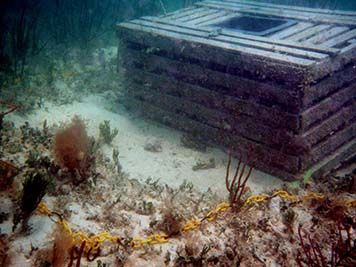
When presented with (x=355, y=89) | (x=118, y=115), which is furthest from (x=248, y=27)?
(x=118, y=115)

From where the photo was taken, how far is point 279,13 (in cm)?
782

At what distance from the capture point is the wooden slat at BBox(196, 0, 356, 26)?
7.07 m

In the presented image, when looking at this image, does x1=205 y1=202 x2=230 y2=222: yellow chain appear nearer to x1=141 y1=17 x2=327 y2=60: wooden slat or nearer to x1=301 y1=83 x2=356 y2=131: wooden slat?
x1=301 y1=83 x2=356 y2=131: wooden slat

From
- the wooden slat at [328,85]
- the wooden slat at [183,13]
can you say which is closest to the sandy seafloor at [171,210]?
the wooden slat at [328,85]

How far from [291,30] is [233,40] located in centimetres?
127

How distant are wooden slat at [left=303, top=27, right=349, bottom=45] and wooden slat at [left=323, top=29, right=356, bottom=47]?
0.13 m

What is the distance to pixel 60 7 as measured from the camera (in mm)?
12742

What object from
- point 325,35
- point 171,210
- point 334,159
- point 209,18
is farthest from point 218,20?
point 171,210

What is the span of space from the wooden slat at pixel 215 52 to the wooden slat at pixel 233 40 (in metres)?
0.20

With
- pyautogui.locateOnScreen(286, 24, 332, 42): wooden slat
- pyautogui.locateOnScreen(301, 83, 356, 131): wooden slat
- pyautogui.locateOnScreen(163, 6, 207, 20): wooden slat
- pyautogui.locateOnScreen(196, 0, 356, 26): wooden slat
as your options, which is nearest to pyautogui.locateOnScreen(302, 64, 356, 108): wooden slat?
pyautogui.locateOnScreen(301, 83, 356, 131): wooden slat

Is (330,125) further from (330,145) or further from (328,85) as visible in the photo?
(328,85)

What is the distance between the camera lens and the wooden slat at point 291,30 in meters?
6.49

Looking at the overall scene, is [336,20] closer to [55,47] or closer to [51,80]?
[51,80]

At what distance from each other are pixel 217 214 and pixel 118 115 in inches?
167
